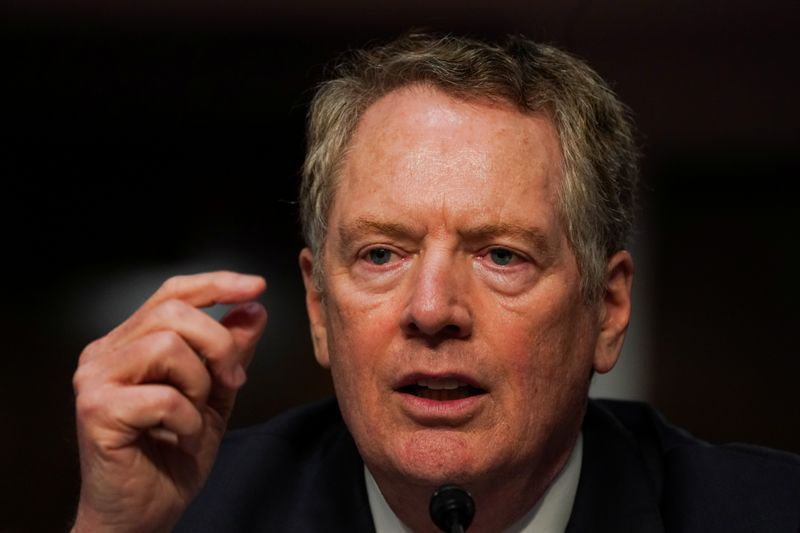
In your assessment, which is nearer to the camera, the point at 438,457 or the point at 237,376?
the point at 237,376

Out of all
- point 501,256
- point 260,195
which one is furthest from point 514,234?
point 260,195

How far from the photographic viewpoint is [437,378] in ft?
5.41

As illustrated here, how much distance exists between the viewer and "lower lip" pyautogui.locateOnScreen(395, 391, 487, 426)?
1.66 m

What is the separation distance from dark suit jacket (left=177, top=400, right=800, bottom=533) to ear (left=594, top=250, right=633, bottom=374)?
0.70ft

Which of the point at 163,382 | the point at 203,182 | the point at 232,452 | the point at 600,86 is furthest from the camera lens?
the point at 203,182

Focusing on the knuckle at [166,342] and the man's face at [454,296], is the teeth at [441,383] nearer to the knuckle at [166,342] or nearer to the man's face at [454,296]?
the man's face at [454,296]

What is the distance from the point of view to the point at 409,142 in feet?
5.84

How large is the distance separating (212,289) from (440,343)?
0.38 metres

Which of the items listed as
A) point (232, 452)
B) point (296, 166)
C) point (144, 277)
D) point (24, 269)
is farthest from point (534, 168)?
point (24, 269)

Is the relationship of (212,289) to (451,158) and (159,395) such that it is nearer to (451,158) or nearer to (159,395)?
(159,395)

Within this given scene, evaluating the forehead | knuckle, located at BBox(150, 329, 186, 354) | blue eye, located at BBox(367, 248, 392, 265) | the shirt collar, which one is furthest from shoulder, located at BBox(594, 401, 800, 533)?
knuckle, located at BBox(150, 329, 186, 354)

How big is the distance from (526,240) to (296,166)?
3.77 ft

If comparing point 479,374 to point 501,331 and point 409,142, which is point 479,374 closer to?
point 501,331

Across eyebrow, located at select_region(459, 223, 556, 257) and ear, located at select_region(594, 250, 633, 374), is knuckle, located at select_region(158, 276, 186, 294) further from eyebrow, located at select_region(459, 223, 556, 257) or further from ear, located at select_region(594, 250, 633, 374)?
ear, located at select_region(594, 250, 633, 374)
